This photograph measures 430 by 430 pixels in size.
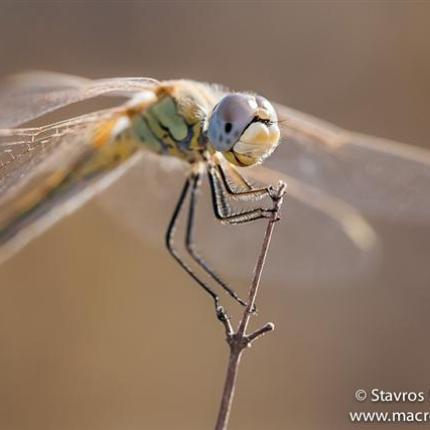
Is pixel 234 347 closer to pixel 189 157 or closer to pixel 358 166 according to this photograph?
pixel 189 157

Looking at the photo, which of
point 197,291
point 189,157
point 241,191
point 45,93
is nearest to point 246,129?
point 241,191

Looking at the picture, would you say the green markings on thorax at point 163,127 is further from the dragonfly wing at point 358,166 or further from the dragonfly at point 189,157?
the dragonfly wing at point 358,166

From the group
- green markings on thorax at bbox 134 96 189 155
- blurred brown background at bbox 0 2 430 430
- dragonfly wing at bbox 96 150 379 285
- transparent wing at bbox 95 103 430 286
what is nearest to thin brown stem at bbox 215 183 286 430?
green markings on thorax at bbox 134 96 189 155

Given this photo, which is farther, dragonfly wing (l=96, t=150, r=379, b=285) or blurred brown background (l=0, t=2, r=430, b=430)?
blurred brown background (l=0, t=2, r=430, b=430)

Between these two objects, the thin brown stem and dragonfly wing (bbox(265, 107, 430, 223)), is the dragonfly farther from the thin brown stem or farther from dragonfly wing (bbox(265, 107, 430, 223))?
the thin brown stem

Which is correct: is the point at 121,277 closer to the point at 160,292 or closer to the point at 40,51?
the point at 160,292

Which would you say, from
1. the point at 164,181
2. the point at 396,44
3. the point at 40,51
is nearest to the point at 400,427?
the point at 164,181
